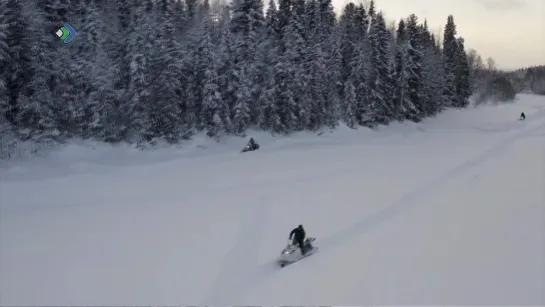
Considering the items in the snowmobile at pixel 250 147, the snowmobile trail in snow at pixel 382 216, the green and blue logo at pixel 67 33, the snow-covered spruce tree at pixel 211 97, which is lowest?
the snowmobile trail in snow at pixel 382 216

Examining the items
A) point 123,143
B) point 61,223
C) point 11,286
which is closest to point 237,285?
point 11,286

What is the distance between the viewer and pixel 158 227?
14953 mm

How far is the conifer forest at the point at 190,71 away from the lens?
80.6 ft

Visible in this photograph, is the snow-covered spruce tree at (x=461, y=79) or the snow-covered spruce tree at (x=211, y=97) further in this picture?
the snow-covered spruce tree at (x=461, y=79)

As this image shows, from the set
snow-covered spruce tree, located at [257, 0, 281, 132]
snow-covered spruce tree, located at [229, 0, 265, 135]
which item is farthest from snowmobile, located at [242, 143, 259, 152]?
snow-covered spruce tree, located at [257, 0, 281, 132]

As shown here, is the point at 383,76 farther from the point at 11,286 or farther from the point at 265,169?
the point at 11,286

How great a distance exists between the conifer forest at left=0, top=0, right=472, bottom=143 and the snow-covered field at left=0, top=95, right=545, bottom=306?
3374mm

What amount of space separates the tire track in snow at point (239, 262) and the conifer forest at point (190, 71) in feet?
54.9

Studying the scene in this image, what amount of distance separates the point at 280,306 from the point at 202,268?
3.21m

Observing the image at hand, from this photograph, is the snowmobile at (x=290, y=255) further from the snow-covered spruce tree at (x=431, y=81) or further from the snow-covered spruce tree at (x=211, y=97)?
the snow-covered spruce tree at (x=431, y=81)

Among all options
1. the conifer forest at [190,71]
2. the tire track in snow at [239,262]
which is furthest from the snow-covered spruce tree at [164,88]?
the tire track in snow at [239,262]

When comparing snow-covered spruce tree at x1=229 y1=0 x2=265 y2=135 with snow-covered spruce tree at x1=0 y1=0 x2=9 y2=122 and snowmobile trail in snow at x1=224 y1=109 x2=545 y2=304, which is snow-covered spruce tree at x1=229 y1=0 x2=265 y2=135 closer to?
snow-covered spruce tree at x1=0 y1=0 x2=9 y2=122

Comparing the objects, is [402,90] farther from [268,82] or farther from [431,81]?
[268,82]

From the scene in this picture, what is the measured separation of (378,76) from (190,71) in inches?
962
